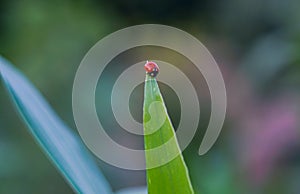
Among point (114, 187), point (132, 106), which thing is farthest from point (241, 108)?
point (114, 187)

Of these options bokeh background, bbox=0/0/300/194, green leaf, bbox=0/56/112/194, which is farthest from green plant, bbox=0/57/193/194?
bokeh background, bbox=0/0/300/194

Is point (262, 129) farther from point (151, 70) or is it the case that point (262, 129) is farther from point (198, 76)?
point (151, 70)

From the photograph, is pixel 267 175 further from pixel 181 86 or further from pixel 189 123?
pixel 181 86

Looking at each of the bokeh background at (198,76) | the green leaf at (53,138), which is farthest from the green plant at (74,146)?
the bokeh background at (198,76)

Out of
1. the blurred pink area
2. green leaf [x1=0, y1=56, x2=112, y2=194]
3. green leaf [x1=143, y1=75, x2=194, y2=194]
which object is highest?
the blurred pink area

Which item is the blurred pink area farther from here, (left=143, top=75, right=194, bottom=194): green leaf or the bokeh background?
(left=143, top=75, right=194, bottom=194): green leaf

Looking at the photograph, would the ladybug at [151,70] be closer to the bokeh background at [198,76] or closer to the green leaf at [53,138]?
the green leaf at [53,138]

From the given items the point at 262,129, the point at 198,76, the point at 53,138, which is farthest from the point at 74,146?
the point at 198,76

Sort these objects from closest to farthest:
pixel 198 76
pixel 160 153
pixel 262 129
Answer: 1. pixel 160 153
2. pixel 262 129
3. pixel 198 76
